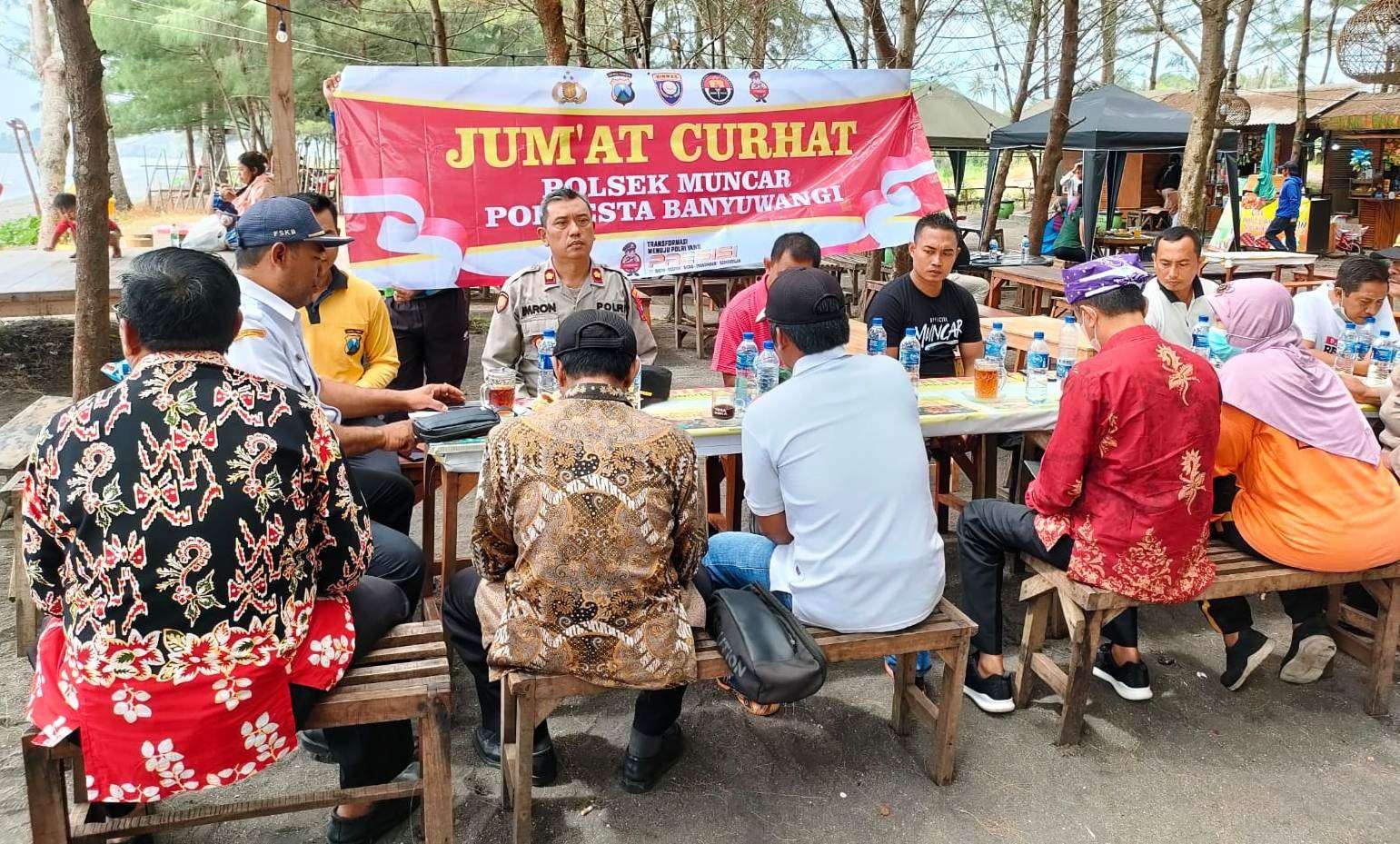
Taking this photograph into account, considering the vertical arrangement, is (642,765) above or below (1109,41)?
below

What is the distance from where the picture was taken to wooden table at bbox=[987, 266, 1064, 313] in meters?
8.44

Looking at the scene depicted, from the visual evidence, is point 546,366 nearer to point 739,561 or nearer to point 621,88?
point 739,561

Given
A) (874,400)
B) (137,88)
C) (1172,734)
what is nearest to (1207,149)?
(1172,734)

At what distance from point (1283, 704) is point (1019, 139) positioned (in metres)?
12.3

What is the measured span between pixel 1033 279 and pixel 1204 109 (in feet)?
6.03

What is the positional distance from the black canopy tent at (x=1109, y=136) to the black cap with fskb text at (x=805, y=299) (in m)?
11.3

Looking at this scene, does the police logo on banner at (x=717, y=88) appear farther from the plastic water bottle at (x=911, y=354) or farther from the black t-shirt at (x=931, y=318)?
the plastic water bottle at (x=911, y=354)

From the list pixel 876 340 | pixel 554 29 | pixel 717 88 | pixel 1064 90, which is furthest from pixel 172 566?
pixel 1064 90

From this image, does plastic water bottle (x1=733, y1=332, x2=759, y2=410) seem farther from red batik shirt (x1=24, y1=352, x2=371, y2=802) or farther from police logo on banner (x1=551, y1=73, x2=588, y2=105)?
police logo on banner (x1=551, y1=73, x2=588, y2=105)

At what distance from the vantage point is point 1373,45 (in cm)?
1134

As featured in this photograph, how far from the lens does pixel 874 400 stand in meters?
2.56

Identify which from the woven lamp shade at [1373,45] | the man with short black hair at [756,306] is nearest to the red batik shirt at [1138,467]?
the man with short black hair at [756,306]

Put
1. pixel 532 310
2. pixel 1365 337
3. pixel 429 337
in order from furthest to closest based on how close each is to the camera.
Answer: pixel 429 337, pixel 1365 337, pixel 532 310

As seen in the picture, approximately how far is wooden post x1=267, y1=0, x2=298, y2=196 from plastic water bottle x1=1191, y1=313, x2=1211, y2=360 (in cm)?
611
